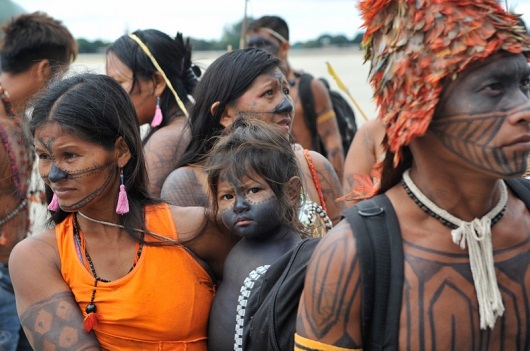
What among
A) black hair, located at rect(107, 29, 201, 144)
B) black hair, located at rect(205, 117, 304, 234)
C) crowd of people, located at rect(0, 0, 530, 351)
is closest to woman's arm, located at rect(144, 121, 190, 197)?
crowd of people, located at rect(0, 0, 530, 351)

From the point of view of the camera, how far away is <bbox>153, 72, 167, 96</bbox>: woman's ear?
5027 millimetres

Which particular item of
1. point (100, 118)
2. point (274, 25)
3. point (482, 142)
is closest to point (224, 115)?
point (100, 118)

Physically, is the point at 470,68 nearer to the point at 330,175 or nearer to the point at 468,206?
the point at 468,206

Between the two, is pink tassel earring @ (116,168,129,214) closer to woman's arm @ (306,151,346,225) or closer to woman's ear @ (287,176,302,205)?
woman's ear @ (287,176,302,205)

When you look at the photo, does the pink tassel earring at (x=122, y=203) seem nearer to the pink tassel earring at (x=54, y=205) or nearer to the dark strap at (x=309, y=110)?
the pink tassel earring at (x=54, y=205)

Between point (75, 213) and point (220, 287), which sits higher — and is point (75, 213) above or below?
above

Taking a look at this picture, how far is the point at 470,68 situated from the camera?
87.0 inches

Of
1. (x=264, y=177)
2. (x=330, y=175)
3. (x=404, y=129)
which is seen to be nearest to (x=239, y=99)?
(x=330, y=175)

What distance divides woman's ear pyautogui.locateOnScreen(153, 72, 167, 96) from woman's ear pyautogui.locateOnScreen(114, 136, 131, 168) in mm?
1701

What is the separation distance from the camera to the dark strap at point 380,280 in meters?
2.23

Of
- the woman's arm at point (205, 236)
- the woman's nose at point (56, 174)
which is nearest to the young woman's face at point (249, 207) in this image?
the woman's arm at point (205, 236)

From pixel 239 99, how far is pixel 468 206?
6.38 ft

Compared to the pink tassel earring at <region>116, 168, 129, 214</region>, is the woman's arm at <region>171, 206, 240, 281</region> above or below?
below

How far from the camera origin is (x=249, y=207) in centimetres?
325
